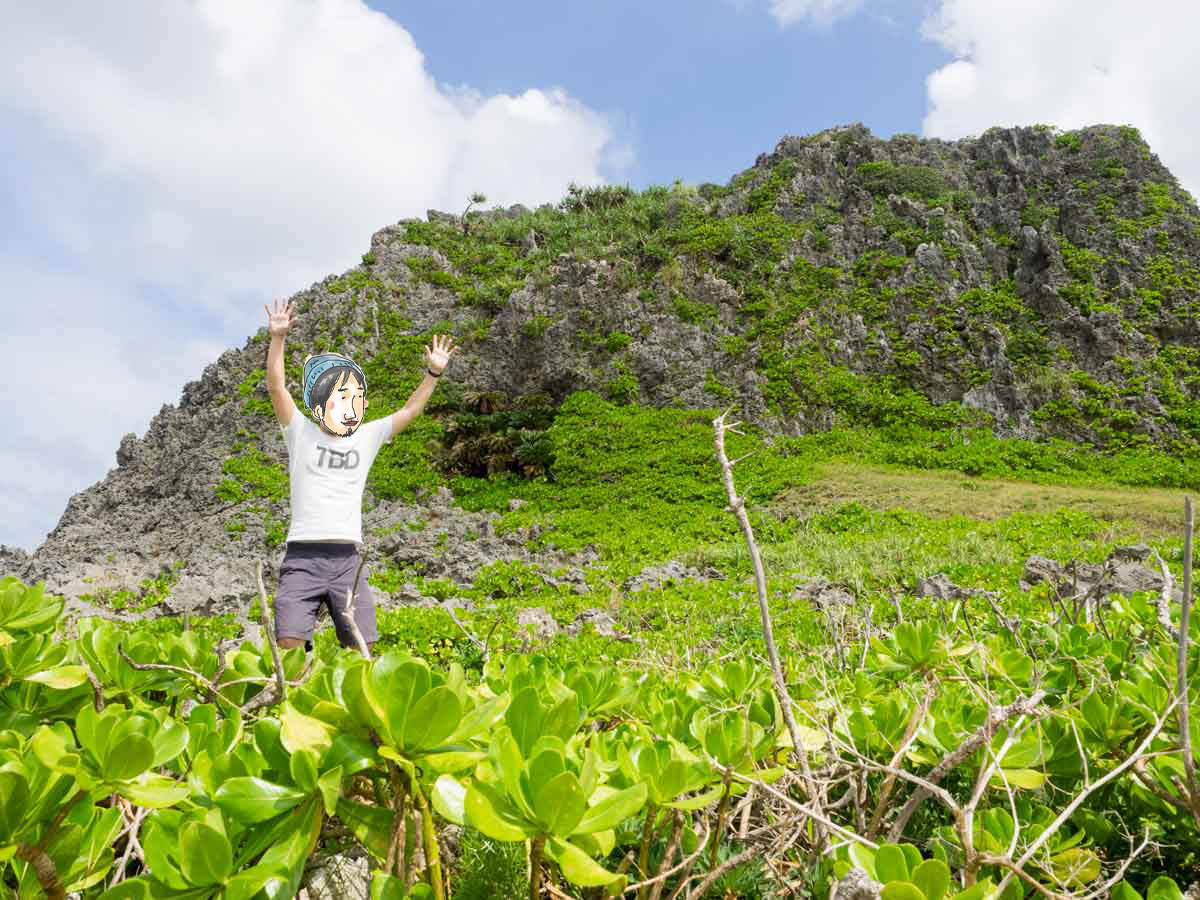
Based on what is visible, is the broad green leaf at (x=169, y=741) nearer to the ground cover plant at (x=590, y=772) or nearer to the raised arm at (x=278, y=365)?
the ground cover plant at (x=590, y=772)

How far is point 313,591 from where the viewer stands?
11.0ft

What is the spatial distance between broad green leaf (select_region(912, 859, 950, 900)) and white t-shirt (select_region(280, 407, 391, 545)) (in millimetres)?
3179

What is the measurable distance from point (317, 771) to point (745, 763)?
1.81 feet

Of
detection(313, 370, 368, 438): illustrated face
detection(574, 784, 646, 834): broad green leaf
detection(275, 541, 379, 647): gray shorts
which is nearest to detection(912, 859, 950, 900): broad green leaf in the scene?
detection(574, 784, 646, 834): broad green leaf

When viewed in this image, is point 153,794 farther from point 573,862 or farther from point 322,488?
point 322,488

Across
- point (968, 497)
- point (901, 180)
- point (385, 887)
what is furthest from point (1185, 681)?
point (901, 180)

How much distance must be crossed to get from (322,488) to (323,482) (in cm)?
3

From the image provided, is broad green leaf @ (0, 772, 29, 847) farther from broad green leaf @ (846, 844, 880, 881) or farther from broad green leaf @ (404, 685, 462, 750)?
broad green leaf @ (846, 844, 880, 881)

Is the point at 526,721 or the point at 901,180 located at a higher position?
the point at 901,180

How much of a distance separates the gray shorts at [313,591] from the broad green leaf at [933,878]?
112 inches

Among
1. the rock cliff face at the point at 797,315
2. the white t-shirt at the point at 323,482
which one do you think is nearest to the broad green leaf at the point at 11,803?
the white t-shirt at the point at 323,482

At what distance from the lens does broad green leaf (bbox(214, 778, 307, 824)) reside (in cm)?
65

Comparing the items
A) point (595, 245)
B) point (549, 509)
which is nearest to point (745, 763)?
point (549, 509)

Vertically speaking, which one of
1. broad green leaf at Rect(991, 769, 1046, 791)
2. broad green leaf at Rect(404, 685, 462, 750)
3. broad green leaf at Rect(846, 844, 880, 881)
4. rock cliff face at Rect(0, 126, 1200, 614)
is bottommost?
broad green leaf at Rect(991, 769, 1046, 791)
